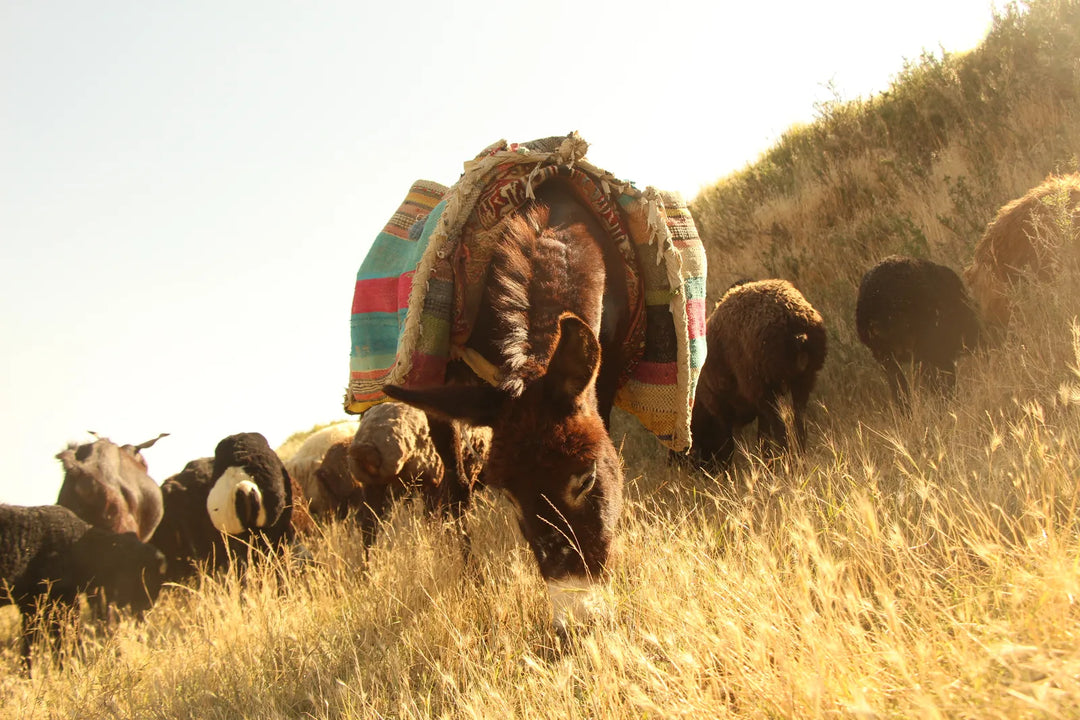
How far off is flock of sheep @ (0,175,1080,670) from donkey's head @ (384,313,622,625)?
224 cm

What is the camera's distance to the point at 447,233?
384cm

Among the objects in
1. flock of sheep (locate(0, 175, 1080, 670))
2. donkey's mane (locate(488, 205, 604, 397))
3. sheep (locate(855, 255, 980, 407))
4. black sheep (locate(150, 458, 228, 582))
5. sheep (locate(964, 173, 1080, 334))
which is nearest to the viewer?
donkey's mane (locate(488, 205, 604, 397))

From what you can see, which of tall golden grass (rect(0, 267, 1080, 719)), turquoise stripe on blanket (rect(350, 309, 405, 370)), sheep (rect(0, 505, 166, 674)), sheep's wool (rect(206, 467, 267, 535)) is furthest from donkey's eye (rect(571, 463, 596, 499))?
sheep (rect(0, 505, 166, 674))

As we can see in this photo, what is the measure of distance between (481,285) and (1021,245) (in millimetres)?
4787

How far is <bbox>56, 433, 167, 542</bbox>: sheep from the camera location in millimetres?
8188

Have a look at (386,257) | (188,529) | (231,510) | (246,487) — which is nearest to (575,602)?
(386,257)

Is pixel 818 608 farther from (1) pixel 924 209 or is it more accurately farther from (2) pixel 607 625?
(1) pixel 924 209

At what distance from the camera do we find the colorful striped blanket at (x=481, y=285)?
3.72 metres

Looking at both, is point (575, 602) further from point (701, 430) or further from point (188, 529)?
point (188, 529)

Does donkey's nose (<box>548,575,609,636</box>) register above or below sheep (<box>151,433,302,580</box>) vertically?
below

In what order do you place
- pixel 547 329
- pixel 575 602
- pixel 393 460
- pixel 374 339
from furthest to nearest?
pixel 393 460
pixel 374 339
pixel 547 329
pixel 575 602

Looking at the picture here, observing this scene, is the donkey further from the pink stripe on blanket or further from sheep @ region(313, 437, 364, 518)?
sheep @ region(313, 437, 364, 518)

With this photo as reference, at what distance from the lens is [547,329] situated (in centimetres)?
321

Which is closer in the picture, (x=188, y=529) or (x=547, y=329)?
(x=547, y=329)
